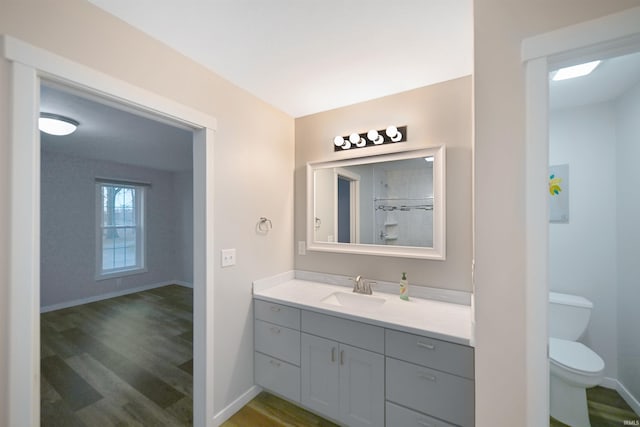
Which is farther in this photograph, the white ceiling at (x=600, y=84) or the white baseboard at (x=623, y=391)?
the white baseboard at (x=623, y=391)

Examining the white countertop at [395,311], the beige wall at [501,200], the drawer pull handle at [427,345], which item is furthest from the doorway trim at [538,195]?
the drawer pull handle at [427,345]

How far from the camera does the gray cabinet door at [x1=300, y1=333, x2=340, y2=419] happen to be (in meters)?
1.66

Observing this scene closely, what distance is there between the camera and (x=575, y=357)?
1.69 m

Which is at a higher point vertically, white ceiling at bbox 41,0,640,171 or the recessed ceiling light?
white ceiling at bbox 41,0,640,171

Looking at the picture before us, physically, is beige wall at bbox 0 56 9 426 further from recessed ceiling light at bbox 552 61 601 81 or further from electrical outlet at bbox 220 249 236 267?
recessed ceiling light at bbox 552 61 601 81

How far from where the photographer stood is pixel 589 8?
914 mm

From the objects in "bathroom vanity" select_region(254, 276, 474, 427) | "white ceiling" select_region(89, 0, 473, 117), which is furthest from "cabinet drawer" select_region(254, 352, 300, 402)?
"white ceiling" select_region(89, 0, 473, 117)

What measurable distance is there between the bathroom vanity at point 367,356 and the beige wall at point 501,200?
0.83 feet

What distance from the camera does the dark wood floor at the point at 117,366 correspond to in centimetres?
184

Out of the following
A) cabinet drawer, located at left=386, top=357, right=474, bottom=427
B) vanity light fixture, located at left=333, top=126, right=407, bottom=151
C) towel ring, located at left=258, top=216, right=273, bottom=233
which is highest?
vanity light fixture, located at left=333, top=126, right=407, bottom=151

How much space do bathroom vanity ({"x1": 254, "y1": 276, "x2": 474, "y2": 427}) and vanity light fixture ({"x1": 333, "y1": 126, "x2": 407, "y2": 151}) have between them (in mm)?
1227

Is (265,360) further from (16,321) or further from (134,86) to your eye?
(134,86)

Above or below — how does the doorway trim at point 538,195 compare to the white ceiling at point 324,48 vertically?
below

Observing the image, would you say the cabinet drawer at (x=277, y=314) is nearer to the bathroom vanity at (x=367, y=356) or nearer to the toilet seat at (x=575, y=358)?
the bathroom vanity at (x=367, y=356)
